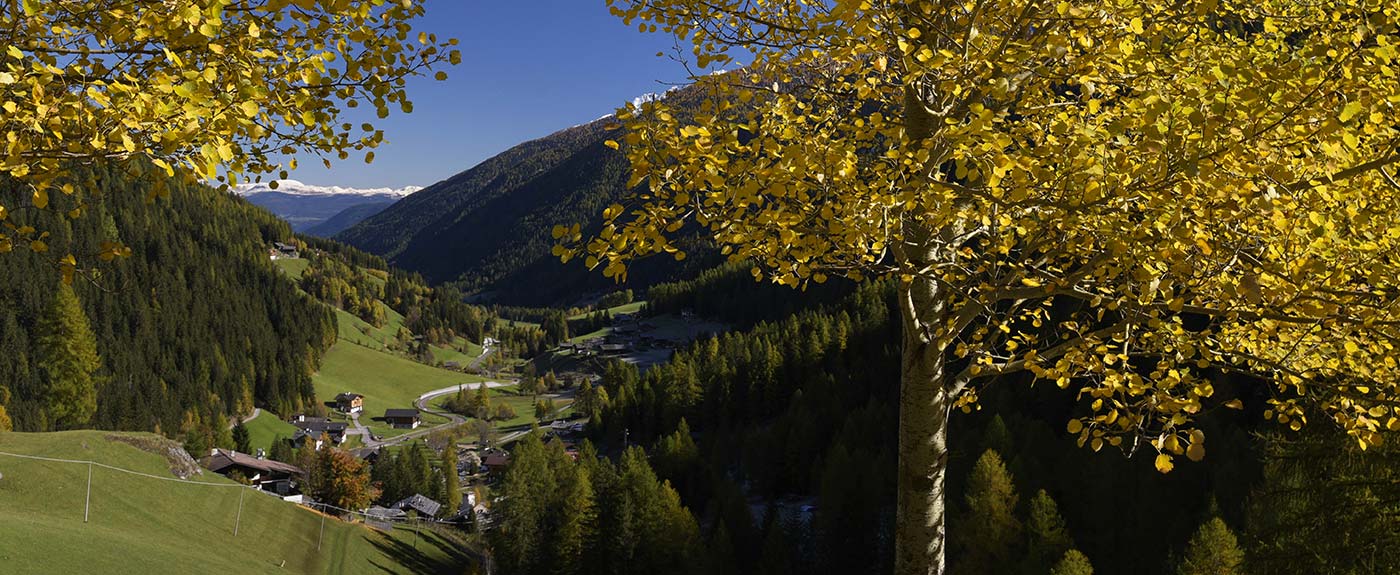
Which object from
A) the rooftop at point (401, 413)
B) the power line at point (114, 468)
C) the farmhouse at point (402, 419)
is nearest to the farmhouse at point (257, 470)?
the power line at point (114, 468)

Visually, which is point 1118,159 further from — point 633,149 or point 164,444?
point 164,444

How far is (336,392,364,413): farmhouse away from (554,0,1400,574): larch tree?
174 metres

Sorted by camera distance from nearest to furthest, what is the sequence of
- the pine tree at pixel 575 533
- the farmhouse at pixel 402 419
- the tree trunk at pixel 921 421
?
1. the tree trunk at pixel 921 421
2. the pine tree at pixel 575 533
3. the farmhouse at pixel 402 419

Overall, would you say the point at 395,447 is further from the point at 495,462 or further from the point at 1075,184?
the point at 1075,184

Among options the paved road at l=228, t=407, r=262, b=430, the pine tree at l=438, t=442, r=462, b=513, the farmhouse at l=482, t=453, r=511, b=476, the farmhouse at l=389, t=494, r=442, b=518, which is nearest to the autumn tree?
the farmhouse at l=389, t=494, r=442, b=518

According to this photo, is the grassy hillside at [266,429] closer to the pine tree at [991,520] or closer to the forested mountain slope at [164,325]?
the forested mountain slope at [164,325]

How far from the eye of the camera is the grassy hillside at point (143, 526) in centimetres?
3088

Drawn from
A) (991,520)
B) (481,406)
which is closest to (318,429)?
(481,406)

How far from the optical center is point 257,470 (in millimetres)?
89438

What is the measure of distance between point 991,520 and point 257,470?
286 feet

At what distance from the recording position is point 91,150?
15.6ft

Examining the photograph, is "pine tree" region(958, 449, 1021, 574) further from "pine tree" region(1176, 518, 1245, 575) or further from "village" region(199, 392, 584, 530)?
"village" region(199, 392, 584, 530)

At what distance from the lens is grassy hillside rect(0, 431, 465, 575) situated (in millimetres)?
30875

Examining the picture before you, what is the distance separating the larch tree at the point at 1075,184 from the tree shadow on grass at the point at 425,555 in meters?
57.6
